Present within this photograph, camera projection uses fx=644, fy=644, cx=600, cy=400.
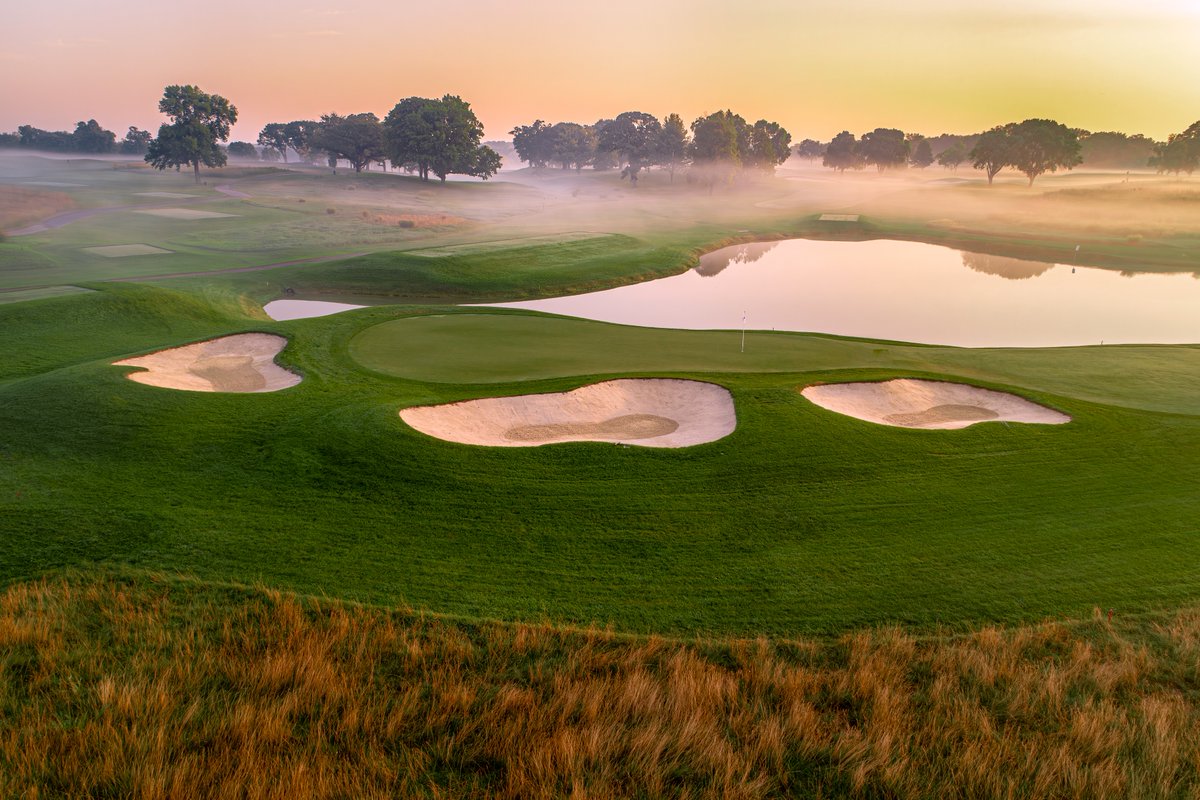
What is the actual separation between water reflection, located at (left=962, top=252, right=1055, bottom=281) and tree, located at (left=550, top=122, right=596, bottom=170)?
117 metres

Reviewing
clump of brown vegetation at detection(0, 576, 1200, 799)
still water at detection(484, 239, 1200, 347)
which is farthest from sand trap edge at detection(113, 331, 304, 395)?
still water at detection(484, 239, 1200, 347)

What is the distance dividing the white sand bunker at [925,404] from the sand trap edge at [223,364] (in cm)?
1450

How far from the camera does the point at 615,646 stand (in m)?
7.45

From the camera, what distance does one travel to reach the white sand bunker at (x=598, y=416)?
14016 millimetres

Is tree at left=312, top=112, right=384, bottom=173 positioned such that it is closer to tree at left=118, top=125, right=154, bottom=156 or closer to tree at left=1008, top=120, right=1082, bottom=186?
tree at left=118, top=125, right=154, bottom=156

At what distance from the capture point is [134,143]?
154m

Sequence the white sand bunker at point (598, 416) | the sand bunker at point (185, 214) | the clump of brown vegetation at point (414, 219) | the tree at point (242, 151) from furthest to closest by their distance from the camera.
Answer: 1. the tree at point (242, 151)
2. the clump of brown vegetation at point (414, 219)
3. the sand bunker at point (185, 214)
4. the white sand bunker at point (598, 416)

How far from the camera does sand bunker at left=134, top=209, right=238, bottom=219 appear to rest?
60656mm

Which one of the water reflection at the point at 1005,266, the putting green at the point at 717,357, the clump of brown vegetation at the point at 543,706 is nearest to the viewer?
the clump of brown vegetation at the point at 543,706

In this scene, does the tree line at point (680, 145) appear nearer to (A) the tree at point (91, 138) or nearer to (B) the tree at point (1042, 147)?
(B) the tree at point (1042, 147)

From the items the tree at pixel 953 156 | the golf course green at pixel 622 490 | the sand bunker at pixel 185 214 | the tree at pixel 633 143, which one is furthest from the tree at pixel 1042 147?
the sand bunker at pixel 185 214

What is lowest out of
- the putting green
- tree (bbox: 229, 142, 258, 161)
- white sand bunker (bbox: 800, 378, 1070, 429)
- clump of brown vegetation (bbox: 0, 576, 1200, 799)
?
clump of brown vegetation (bbox: 0, 576, 1200, 799)

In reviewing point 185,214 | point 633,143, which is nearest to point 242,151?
point 633,143

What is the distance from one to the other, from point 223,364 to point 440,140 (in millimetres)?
86702
